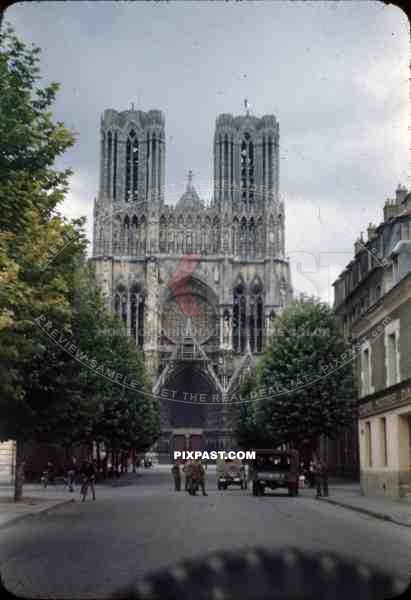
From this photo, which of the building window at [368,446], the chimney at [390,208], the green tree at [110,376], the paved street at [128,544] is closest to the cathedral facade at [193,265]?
the green tree at [110,376]

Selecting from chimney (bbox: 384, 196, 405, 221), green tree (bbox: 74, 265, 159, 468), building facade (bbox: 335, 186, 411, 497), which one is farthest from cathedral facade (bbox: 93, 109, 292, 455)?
building facade (bbox: 335, 186, 411, 497)

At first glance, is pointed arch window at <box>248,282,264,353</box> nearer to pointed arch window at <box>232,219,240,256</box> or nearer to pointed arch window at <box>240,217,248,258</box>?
pointed arch window at <box>240,217,248,258</box>

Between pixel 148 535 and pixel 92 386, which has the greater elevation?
pixel 92 386

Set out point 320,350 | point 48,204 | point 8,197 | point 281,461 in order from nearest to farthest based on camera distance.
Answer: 1. point 8,197
2. point 48,204
3. point 281,461
4. point 320,350

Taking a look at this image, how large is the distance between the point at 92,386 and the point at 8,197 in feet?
68.3

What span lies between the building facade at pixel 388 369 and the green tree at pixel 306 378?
15.2ft

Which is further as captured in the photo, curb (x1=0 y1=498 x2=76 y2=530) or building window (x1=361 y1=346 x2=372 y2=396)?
building window (x1=361 y1=346 x2=372 y2=396)

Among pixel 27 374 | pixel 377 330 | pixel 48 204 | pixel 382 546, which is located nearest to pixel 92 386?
pixel 27 374

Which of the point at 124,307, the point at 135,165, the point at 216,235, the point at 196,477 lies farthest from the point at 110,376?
the point at 135,165

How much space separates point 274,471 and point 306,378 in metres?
7.62

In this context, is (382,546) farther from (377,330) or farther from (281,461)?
(281,461)

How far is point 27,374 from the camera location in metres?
27.8

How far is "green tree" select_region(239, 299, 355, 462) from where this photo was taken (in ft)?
150

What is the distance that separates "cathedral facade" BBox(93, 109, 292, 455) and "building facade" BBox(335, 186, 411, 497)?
49.1 metres
